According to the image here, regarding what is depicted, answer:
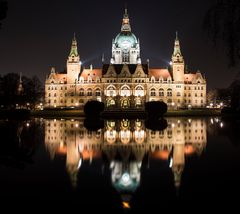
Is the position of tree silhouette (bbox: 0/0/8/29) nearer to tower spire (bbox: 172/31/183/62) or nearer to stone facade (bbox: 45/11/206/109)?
stone facade (bbox: 45/11/206/109)

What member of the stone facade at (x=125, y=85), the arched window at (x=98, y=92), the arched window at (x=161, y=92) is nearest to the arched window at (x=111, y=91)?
the stone facade at (x=125, y=85)

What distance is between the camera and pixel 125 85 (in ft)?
405

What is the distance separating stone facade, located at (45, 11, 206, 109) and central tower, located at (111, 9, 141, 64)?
1285 cm

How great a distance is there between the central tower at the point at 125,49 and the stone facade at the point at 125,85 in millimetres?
12850

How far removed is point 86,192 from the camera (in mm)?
11188

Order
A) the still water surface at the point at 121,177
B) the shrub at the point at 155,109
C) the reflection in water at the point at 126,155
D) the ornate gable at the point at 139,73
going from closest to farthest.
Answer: the still water surface at the point at 121,177 → the reflection in water at the point at 126,155 → the shrub at the point at 155,109 → the ornate gable at the point at 139,73

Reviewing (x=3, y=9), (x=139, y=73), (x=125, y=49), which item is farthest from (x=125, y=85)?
(x=3, y=9)

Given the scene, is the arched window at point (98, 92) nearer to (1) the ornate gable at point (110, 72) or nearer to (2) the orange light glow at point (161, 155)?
(1) the ornate gable at point (110, 72)

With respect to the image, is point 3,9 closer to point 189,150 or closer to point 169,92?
point 189,150

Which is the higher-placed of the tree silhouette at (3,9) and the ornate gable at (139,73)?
the ornate gable at (139,73)

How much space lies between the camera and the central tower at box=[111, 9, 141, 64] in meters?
142

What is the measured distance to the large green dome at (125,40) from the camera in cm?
14425

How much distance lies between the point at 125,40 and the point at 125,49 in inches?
182

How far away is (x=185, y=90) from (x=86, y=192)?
122m
